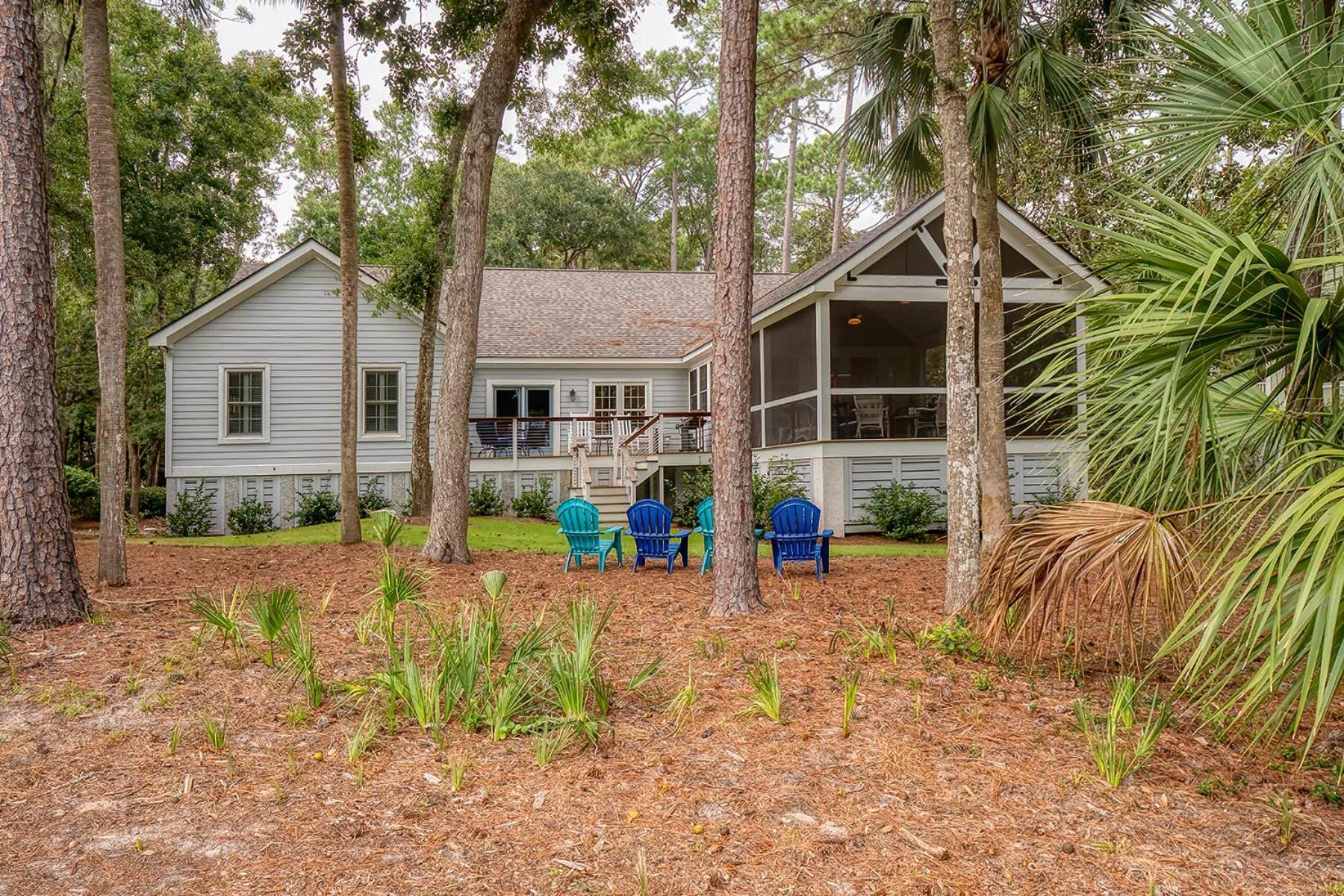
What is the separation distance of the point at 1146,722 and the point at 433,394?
16106 millimetres

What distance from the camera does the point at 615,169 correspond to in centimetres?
3906

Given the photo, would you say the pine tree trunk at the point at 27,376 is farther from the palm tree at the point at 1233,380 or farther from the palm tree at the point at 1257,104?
the palm tree at the point at 1257,104

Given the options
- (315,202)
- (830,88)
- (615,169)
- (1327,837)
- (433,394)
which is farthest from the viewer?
(615,169)

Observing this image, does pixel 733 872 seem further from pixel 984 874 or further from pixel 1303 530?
pixel 1303 530

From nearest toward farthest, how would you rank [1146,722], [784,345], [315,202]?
[1146,722] → [784,345] → [315,202]

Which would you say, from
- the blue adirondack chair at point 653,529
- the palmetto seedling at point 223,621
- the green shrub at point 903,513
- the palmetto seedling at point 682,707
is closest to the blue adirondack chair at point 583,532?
the blue adirondack chair at point 653,529

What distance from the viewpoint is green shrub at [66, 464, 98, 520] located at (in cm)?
1845

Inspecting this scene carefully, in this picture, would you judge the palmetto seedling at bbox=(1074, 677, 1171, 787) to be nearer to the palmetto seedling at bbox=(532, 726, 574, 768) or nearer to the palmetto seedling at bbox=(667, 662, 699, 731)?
the palmetto seedling at bbox=(667, 662, 699, 731)

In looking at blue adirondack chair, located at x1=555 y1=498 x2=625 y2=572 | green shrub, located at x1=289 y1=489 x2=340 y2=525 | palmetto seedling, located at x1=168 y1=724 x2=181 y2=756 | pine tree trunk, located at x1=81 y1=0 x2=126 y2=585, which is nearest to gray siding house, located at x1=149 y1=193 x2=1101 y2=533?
green shrub, located at x1=289 y1=489 x2=340 y2=525

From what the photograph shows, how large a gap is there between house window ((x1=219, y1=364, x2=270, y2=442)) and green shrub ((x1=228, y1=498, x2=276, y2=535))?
1455mm

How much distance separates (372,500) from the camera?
55.5 feet

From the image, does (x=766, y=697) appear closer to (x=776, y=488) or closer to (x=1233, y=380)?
(x=1233, y=380)

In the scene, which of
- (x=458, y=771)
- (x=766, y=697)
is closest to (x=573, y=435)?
(x=766, y=697)

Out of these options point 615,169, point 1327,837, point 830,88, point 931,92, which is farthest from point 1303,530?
point 615,169
